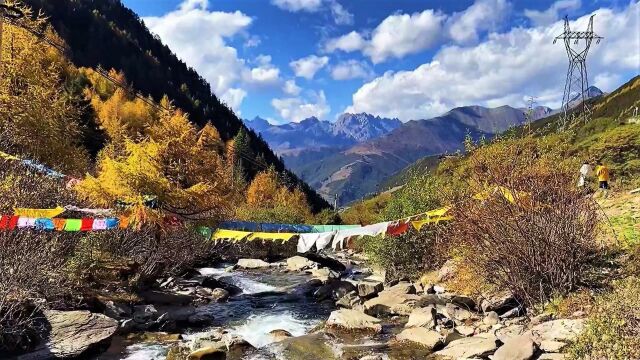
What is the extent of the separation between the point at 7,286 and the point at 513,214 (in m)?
14.0

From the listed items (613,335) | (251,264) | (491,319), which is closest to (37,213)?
(491,319)

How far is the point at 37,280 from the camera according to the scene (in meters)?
15.0

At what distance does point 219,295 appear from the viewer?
2700cm

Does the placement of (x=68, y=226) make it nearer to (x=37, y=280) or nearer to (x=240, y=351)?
(x=37, y=280)

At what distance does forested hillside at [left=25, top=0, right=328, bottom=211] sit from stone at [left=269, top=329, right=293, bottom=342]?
116959mm

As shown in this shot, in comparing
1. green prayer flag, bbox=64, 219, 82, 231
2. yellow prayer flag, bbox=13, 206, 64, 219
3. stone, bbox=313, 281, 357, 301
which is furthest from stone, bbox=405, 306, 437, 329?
yellow prayer flag, bbox=13, 206, 64, 219

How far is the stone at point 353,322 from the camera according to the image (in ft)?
60.3

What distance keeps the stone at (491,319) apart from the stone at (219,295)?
14.4 m

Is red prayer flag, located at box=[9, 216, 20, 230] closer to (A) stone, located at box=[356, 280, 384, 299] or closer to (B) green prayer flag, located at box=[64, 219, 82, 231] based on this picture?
(B) green prayer flag, located at box=[64, 219, 82, 231]

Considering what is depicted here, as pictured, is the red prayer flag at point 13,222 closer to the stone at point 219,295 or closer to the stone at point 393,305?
the stone at point 219,295

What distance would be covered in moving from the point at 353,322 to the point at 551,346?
8159mm

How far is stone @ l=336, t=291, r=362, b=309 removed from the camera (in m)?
24.5

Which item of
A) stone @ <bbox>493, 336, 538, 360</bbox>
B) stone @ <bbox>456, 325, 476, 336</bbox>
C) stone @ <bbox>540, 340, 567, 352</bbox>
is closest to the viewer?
stone @ <bbox>540, 340, 567, 352</bbox>

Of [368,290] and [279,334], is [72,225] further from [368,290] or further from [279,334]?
[368,290]
